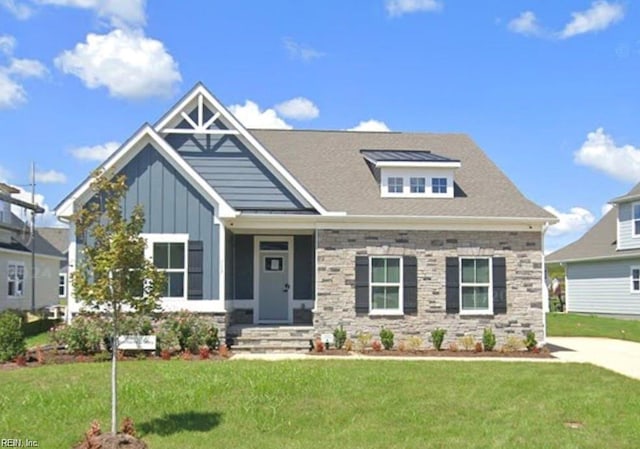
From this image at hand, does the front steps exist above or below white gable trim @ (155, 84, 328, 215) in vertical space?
below

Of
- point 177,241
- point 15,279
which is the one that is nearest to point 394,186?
point 177,241

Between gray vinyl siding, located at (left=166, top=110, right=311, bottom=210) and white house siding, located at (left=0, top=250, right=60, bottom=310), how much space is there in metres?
13.8

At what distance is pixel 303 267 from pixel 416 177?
394 centimetres

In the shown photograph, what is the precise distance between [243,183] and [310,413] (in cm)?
918

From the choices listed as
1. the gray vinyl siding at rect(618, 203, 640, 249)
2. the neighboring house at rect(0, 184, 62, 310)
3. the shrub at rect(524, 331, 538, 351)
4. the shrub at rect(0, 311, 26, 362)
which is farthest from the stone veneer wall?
the neighboring house at rect(0, 184, 62, 310)

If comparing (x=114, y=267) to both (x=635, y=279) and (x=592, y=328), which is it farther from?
(x=635, y=279)

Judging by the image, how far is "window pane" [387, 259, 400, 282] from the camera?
56.2ft

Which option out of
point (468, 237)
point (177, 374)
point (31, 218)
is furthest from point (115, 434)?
point (31, 218)

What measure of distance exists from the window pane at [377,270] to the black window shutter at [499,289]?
2.83 meters

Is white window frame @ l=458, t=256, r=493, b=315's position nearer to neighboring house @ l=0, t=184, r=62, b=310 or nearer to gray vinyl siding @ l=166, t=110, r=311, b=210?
gray vinyl siding @ l=166, t=110, r=311, b=210

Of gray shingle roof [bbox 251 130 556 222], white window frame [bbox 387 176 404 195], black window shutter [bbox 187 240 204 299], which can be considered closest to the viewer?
black window shutter [bbox 187 240 204 299]

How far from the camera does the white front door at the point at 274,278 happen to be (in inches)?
742

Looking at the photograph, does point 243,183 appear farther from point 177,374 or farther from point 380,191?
point 177,374

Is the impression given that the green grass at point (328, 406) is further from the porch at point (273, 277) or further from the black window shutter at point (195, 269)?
the porch at point (273, 277)
